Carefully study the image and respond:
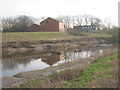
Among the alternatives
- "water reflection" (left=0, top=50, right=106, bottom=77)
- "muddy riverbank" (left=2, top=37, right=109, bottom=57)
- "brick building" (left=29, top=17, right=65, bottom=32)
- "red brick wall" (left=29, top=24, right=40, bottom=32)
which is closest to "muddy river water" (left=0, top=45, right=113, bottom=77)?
"water reflection" (left=0, top=50, right=106, bottom=77)

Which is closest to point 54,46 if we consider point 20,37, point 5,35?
point 20,37

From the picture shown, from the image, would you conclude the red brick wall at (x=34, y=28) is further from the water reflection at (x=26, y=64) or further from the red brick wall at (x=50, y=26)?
the water reflection at (x=26, y=64)

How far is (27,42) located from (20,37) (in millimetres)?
4266

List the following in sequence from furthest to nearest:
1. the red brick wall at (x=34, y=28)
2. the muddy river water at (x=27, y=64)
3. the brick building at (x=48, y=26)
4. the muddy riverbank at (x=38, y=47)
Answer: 1. the red brick wall at (x=34, y=28)
2. the brick building at (x=48, y=26)
3. the muddy riverbank at (x=38, y=47)
4. the muddy river water at (x=27, y=64)

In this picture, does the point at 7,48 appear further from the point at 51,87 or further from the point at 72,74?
the point at 51,87

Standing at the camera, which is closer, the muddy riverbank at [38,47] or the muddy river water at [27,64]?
the muddy river water at [27,64]

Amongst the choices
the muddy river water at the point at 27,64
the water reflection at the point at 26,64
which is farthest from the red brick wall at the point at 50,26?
the water reflection at the point at 26,64

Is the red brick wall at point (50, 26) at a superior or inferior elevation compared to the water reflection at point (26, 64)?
superior

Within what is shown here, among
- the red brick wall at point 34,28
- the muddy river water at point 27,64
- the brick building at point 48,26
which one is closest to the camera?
the muddy river water at point 27,64

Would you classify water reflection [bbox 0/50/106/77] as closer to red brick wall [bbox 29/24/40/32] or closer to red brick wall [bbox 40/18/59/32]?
red brick wall [bbox 40/18/59/32]

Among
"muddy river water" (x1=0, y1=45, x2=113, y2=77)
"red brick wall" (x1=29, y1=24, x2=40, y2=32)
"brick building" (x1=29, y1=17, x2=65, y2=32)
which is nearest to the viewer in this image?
"muddy river water" (x1=0, y1=45, x2=113, y2=77)

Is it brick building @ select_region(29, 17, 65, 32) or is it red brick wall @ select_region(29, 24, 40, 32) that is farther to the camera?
red brick wall @ select_region(29, 24, 40, 32)

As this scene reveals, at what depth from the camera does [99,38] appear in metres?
56.1

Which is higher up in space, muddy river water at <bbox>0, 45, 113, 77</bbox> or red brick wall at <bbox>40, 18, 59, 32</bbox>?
red brick wall at <bbox>40, 18, 59, 32</bbox>
